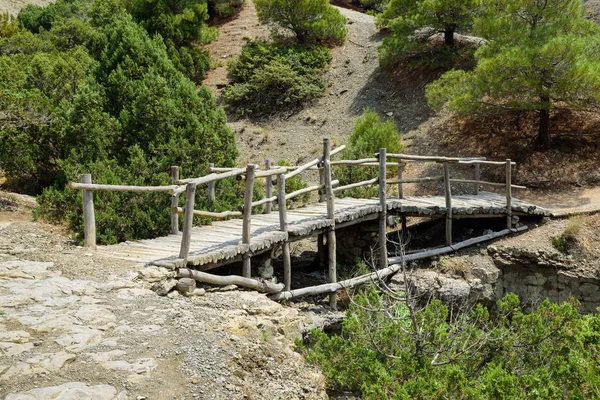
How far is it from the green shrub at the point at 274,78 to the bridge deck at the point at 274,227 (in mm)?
10605

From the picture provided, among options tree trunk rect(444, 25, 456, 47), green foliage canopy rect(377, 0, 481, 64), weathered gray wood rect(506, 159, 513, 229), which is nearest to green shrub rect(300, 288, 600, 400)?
weathered gray wood rect(506, 159, 513, 229)

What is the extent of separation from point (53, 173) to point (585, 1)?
20.2 meters

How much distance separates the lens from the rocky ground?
179 inches

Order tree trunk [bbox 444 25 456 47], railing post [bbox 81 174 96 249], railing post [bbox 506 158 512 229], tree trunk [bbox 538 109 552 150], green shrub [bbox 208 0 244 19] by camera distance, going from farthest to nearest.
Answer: green shrub [bbox 208 0 244 19] → tree trunk [bbox 444 25 456 47] → tree trunk [bbox 538 109 552 150] → railing post [bbox 506 158 512 229] → railing post [bbox 81 174 96 249]

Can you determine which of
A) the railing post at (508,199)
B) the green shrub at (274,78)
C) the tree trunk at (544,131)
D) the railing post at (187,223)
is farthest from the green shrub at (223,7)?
the railing post at (187,223)

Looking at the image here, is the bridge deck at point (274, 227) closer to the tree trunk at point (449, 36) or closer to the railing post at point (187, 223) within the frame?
the railing post at point (187, 223)

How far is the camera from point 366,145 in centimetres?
1559

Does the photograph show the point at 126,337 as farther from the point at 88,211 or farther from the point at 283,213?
the point at 283,213

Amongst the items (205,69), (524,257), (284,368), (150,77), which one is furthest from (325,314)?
(205,69)

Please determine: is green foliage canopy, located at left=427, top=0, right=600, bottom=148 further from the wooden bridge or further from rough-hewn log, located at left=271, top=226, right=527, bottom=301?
rough-hewn log, located at left=271, top=226, right=527, bottom=301

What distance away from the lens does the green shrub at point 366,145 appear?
47.8ft

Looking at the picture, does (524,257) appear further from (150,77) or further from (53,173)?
(53,173)

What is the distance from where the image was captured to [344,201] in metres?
11.5

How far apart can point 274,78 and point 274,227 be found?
46.8 feet
